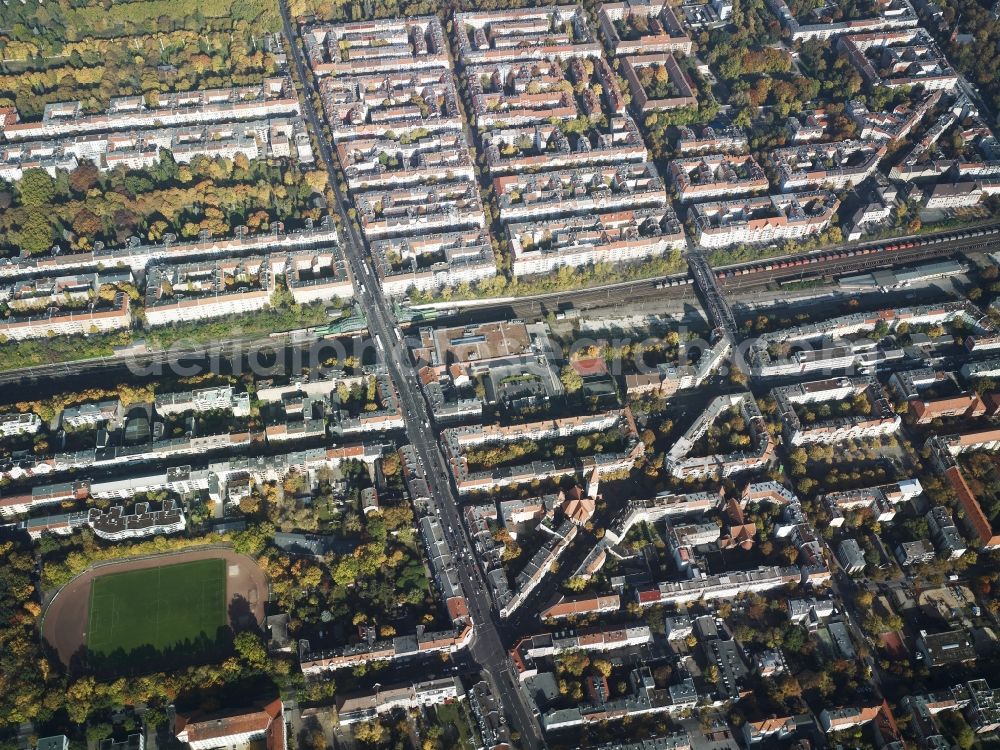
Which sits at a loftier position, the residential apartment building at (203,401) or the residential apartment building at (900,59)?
the residential apartment building at (900,59)

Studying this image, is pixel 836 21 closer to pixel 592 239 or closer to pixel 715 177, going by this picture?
pixel 715 177

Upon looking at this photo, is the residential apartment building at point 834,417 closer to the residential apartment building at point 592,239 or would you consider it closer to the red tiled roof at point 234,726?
the residential apartment building at point 592,239

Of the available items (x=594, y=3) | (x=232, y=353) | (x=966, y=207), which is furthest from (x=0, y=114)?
(x=966, y=207)

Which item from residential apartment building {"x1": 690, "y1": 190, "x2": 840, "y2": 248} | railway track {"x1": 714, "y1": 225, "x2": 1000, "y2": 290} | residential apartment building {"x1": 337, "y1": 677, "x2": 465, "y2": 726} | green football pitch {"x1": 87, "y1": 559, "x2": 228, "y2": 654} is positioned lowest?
residential apartment building {"x1": 337, "y1": 677, "x2": 465, "y2": 726}

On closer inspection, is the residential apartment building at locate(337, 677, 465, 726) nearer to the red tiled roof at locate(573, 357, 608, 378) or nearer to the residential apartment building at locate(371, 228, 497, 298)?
the red tiled roof at locate(573, 357, 608, 378)

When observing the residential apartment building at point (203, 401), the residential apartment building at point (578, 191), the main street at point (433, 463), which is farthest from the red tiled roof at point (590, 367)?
the residential apartment building at point (203, 401)

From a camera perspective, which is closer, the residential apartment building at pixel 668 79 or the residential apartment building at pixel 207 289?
the residential apartment building at pixel 207 289

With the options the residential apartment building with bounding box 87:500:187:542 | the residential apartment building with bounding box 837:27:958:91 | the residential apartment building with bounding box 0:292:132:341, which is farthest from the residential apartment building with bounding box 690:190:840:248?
the residential apartment building with bounding box 0:292:132:341
